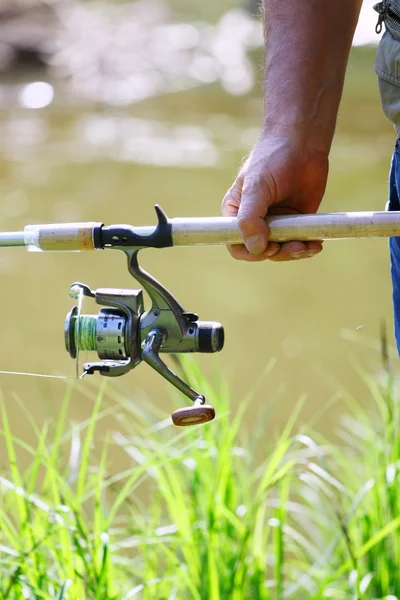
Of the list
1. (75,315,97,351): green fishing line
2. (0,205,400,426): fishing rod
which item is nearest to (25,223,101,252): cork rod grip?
(0,205,400,426): fishing rod

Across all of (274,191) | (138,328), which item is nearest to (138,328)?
(138,328)

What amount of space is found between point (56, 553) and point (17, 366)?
289 centimetres

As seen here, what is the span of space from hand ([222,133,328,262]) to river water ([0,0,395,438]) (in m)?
1.22

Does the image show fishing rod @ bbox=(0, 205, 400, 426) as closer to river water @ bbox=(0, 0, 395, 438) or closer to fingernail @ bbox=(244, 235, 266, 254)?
fingernail @ bbox=(244, 235, 266, 254)

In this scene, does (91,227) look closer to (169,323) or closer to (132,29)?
(169,323)

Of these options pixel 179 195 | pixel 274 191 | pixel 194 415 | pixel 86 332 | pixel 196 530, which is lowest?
pixel 196 530

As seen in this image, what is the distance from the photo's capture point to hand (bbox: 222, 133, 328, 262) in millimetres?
1354

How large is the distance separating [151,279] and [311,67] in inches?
19.7

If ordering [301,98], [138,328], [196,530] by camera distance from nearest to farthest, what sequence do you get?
[138,328]
[301,98]
[196,530]

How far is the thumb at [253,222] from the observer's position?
1341 mm

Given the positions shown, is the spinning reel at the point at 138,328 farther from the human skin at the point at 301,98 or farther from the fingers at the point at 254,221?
the human skin at the point at 301,98

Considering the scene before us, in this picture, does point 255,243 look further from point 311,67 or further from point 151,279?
point 311,67

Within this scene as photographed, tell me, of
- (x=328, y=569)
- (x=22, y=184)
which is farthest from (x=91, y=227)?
(x=22, y=184)

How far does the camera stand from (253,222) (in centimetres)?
134
